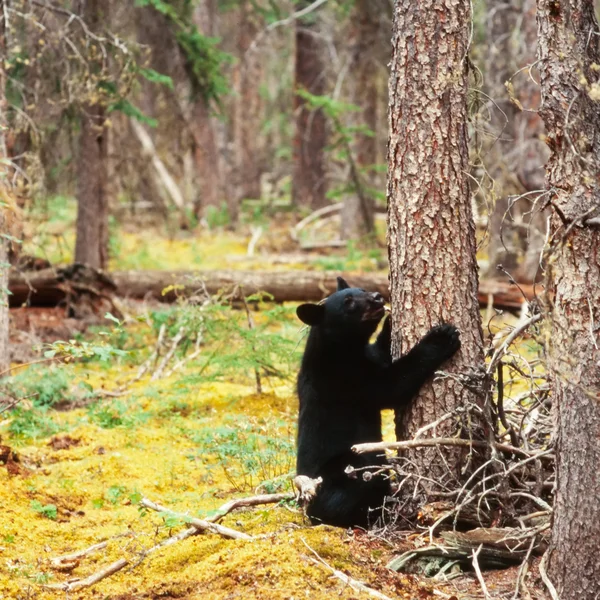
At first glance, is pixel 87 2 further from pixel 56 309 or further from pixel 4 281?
pixel 4 281

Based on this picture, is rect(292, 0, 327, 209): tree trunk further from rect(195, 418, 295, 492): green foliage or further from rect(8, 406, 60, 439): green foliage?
rect(195, 418, 295, 492): green foliage

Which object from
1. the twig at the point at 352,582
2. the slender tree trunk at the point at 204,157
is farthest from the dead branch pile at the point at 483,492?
the slender tree trunk at the point at 204,157

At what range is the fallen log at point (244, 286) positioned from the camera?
12.7 metres


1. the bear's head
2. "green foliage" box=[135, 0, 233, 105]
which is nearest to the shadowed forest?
the bear's head

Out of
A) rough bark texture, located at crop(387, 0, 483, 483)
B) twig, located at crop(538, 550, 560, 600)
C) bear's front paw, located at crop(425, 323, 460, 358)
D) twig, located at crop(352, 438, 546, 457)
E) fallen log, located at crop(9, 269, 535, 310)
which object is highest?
rough bark texture, located at crop(387, 0, 483, 483)

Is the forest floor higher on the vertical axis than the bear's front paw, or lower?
lower

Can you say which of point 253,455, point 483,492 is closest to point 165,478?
point 253,455

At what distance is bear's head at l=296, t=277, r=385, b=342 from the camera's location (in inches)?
245

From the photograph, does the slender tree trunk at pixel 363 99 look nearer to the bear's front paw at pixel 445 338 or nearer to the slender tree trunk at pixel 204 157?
the slender tree trunk at pixel 204 157

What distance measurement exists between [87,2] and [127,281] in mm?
4516

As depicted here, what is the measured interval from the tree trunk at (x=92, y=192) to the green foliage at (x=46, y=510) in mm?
7771

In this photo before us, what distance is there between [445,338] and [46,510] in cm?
343

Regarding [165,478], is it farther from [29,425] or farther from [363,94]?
[363,94]

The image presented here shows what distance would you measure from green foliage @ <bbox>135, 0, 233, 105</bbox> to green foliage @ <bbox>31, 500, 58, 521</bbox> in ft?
31.7
